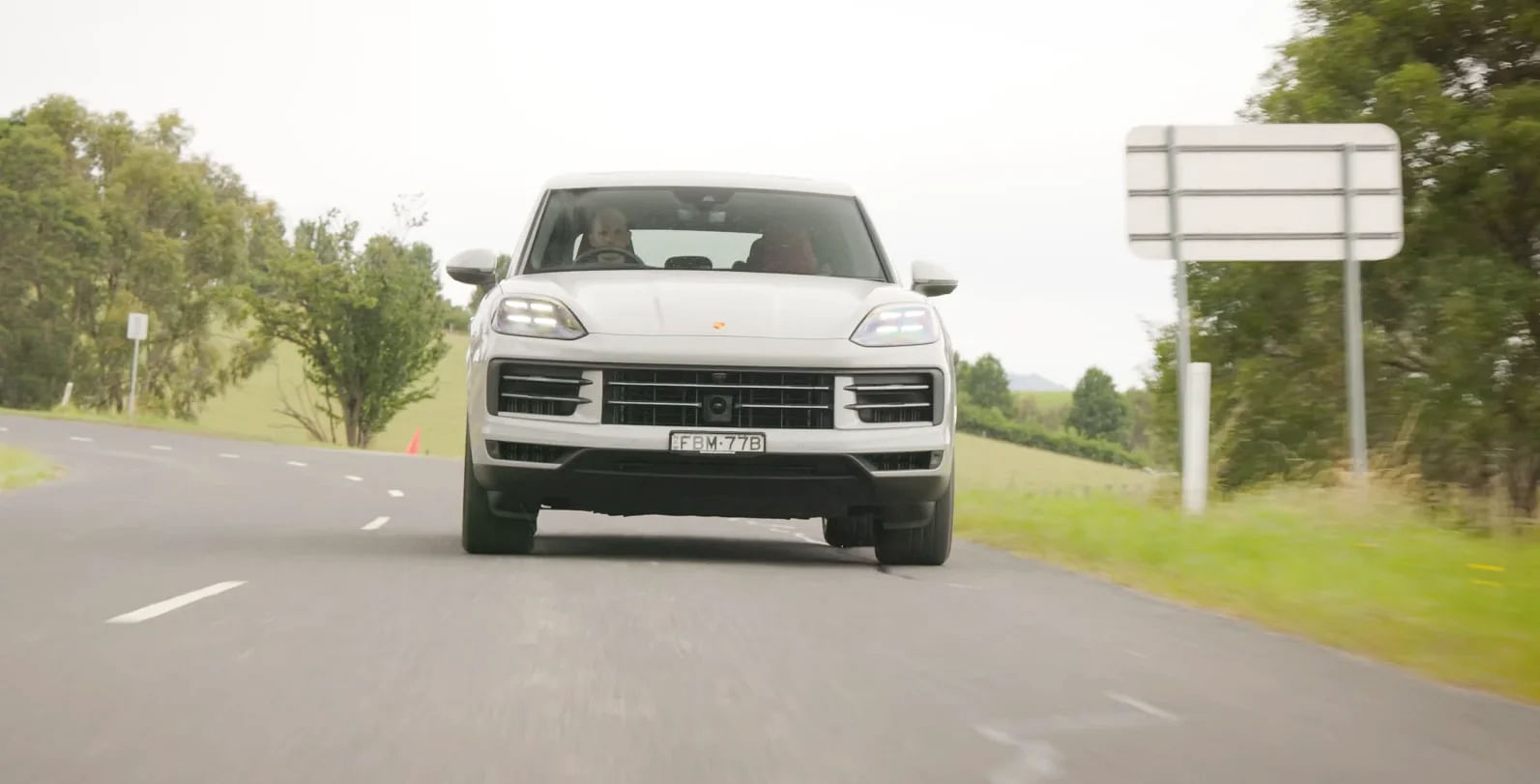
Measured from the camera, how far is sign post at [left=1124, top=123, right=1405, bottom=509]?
14.0 m

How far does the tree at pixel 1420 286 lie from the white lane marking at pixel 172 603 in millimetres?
16046

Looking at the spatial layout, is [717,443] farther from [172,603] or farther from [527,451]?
[172,603]

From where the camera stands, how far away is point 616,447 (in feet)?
27.9

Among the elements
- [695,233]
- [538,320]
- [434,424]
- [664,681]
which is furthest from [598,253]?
[434,424]

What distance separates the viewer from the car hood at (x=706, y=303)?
867 cm

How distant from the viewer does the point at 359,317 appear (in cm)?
4841

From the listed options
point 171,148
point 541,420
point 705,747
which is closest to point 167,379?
point 171,148

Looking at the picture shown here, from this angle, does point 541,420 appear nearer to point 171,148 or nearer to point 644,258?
point 644,258

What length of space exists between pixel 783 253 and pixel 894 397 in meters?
1.54

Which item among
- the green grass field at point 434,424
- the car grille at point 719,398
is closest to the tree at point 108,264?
the green grass field at point 434,424

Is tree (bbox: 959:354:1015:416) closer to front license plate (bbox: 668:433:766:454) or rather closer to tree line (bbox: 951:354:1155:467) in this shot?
tree line (bbox: 951:354:1155:467)

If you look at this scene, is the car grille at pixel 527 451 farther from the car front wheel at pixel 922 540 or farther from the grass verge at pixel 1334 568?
the grass verge at pixel 1334 568

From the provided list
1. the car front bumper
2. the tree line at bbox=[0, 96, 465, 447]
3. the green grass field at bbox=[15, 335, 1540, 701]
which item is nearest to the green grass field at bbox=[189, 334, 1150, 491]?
the tree line at bbox=[0, 96, 465, 447]

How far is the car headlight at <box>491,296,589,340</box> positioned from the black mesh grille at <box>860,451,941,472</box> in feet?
4.91
